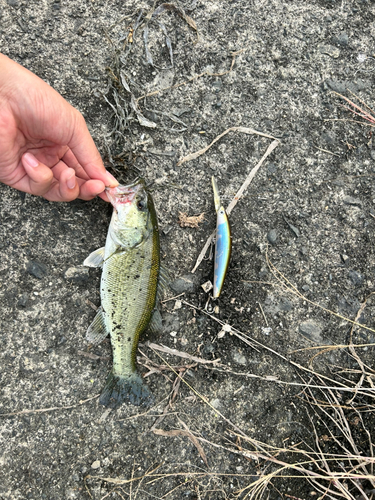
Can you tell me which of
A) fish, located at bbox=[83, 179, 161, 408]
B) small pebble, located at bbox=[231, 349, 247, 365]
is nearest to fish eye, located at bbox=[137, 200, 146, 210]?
fish, located at bbox=[83, 179, 161, 408]

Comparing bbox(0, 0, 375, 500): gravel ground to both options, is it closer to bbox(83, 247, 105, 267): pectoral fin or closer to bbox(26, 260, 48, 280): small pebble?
bbox(26, 260, 48, 280): small pebble

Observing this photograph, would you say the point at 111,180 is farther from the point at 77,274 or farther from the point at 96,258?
the point at 77,274

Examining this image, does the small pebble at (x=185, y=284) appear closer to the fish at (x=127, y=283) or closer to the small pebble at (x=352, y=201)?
the fish at (x=127, y=283)

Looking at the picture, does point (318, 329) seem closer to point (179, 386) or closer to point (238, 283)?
point (238, 283)

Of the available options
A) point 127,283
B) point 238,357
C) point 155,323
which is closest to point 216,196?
point 127,283

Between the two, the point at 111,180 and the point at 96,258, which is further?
the point at 96,258

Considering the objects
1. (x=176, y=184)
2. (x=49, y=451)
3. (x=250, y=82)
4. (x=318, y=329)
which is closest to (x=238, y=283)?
(x=318, y=329)
